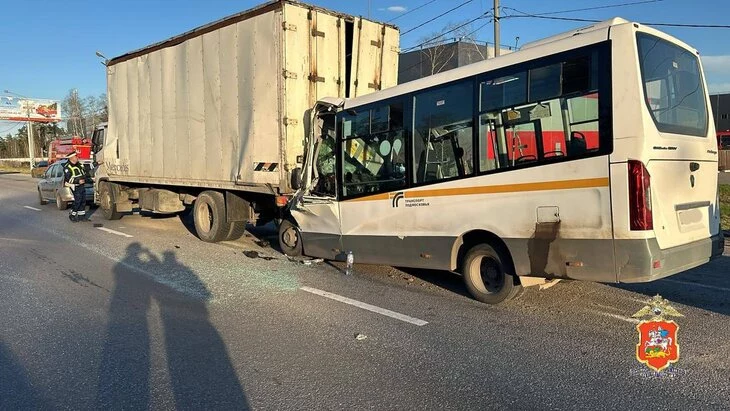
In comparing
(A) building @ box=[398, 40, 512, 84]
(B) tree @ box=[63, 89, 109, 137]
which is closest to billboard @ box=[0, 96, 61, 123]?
(B) tree @ box=[63, 89, 109, 137]

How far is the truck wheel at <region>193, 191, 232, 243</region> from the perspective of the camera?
10141 mm

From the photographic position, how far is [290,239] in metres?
8.86

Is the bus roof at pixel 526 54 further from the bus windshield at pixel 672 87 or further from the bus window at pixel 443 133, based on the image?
Answer: the bus windshield at pixel 672 87

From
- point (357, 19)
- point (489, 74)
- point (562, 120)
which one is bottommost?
point (562, 120)

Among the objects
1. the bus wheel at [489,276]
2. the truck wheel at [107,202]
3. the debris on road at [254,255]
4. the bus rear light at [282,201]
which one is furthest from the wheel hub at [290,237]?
the truck wheel at [107,202]

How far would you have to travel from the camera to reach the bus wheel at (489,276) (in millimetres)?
5605

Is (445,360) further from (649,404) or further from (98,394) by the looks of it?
(98,394)

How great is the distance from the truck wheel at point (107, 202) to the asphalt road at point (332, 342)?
646 cm

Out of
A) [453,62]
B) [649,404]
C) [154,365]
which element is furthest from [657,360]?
[453,62]

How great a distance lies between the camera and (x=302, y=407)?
358cm

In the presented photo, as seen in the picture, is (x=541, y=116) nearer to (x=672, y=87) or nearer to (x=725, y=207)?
(x=672, y=87)

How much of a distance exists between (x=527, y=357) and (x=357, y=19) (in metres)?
6.86

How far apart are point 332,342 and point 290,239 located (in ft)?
13.8

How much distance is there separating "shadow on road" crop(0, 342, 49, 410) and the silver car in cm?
1293
